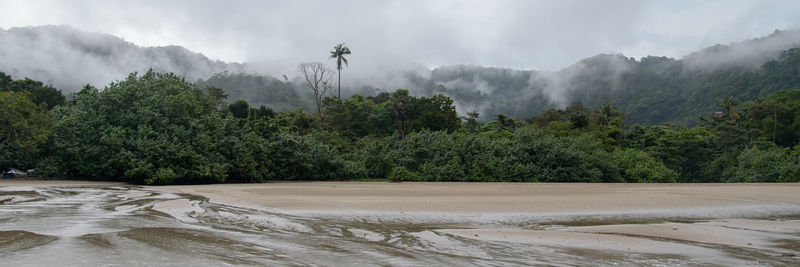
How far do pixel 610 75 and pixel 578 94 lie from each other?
1850 centimetres

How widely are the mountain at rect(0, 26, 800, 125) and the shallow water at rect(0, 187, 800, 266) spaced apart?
80.2m

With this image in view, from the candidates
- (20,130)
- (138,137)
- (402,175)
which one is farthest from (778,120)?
(20,130)

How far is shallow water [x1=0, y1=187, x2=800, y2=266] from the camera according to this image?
5.11m

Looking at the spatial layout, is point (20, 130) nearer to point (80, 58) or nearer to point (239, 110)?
point (239, 110)

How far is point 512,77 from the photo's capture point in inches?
6127

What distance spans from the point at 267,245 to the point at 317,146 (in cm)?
2516

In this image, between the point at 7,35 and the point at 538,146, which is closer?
the point at 538,146

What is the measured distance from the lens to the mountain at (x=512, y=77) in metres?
94.4

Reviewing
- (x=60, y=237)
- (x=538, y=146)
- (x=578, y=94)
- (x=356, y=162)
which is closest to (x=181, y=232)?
(x=60, y=237)

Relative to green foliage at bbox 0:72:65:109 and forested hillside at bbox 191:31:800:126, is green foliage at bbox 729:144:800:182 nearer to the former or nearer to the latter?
forested hillside at bbox 191:31:800:126

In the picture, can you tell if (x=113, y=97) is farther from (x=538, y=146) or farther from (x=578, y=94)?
(x=578, y=94)

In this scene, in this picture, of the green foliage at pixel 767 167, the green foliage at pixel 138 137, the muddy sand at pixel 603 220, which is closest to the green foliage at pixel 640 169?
the green foliage at pixel 767 167

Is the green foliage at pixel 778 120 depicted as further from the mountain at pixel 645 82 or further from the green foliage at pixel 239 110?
the green foliage at pixel 239 110

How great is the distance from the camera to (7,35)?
9781cm
